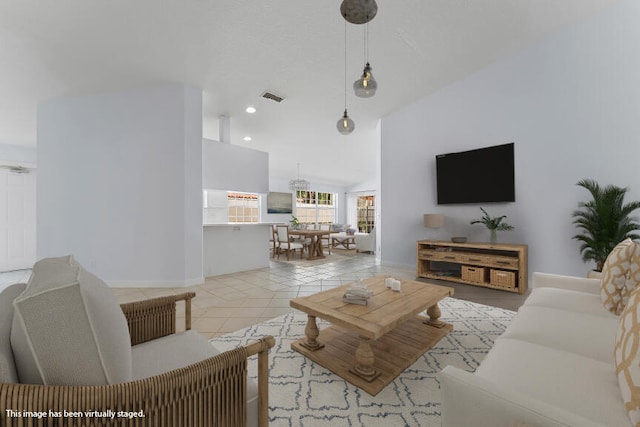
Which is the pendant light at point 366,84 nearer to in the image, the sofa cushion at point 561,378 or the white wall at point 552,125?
the sofa cushion at point 561,378

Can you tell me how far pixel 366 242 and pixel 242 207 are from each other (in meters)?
3.82

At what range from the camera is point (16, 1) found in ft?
7.70

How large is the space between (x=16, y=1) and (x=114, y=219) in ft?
7.97

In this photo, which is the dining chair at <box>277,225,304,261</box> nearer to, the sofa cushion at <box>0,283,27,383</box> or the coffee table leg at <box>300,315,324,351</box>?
the coffee table leg at <box>300,315,324,351</box>

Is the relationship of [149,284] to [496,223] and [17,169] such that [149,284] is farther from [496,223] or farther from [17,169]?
[496,223]

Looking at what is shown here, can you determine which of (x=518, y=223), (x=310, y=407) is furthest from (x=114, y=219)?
(x=518, y=223)

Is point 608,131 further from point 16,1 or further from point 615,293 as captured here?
point 16,1

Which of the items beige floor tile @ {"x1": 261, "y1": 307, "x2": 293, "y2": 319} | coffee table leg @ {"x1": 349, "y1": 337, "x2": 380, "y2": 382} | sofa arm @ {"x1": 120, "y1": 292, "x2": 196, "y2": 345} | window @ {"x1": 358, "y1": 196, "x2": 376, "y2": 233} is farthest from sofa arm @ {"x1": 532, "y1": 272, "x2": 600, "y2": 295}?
window @ {"x1": 358, "y1": 196, "x2": 376, "y2": 233}

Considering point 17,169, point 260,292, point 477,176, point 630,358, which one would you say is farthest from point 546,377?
point 17,169

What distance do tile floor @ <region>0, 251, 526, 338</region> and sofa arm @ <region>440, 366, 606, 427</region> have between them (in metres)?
1.94

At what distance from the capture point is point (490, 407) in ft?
2.49

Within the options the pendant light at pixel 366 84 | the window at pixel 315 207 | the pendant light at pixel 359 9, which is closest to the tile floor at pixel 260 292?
the pendant light at pixel 366 84

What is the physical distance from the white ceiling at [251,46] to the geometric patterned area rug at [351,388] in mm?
3118

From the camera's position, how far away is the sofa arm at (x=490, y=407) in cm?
67
